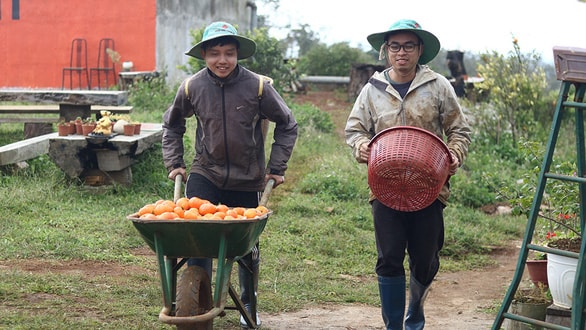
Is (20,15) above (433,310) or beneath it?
above

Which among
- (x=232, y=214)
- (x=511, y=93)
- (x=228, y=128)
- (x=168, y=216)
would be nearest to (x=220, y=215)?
(x=232, y=214)

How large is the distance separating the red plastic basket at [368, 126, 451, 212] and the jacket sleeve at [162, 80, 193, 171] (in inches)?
54.3

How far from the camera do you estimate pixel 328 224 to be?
9414 millimetres

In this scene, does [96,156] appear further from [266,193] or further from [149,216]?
[149,216]

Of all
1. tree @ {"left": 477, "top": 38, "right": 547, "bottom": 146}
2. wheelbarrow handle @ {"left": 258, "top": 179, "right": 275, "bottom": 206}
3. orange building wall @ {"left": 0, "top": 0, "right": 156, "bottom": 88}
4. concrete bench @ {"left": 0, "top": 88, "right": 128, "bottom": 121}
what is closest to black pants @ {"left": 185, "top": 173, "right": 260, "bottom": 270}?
wheelbarrow handle @ {"left": 258, "top": 179, "right": 275, "bottom": 206}

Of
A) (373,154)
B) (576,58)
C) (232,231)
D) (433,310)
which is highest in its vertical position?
(576,58)

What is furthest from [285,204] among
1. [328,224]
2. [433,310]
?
[433,310]

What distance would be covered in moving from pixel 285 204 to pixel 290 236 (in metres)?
1.31

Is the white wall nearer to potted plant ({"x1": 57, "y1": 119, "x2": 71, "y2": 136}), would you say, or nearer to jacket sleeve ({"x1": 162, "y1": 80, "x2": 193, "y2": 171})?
potted plant ({"x1": 57, "y1": 119, "x2": 71, "y2": 136})

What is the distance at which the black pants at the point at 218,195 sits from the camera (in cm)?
552

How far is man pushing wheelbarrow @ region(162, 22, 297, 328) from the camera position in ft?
17.9

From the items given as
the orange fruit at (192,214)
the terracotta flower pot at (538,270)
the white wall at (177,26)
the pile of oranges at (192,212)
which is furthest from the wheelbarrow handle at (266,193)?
the white wall at (177,26)

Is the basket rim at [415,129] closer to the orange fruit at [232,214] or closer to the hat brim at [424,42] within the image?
the hat brim at [424,42]

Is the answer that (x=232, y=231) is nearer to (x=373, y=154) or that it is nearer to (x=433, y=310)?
(x=373, y=154)
